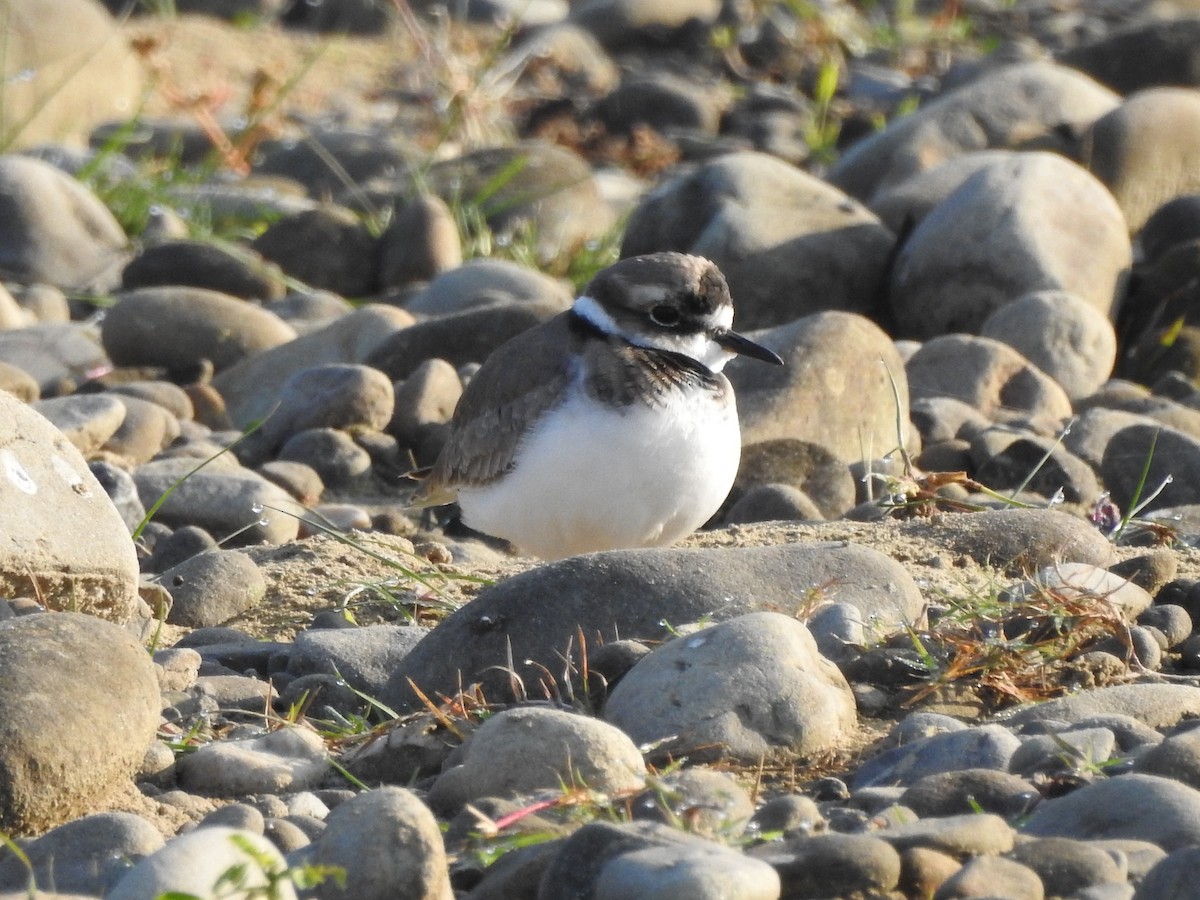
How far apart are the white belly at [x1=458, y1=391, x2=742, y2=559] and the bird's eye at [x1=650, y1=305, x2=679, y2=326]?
28 cm

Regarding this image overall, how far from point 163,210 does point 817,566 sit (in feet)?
22.0

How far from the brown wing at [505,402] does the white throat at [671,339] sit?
0.09 meters

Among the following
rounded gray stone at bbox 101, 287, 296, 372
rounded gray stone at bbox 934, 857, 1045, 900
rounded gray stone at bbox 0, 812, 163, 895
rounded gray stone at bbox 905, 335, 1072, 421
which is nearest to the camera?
rounded gray stone at bbox 934, 857, 1045, 900

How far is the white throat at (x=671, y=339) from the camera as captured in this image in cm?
513

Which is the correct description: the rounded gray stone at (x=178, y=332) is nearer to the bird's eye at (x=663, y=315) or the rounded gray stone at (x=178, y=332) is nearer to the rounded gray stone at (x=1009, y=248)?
the rounded gray stone at (x=1009, y=248)

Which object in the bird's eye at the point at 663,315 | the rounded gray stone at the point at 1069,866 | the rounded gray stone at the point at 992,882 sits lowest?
the bird's eye at the point at 663,315

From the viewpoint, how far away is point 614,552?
4.20 m

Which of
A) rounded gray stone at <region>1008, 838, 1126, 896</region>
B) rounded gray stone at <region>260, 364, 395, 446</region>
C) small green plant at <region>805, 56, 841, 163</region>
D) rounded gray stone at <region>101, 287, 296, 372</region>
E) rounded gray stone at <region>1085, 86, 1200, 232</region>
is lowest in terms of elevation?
small green plant at <region>805, 56, 841, 163</region>

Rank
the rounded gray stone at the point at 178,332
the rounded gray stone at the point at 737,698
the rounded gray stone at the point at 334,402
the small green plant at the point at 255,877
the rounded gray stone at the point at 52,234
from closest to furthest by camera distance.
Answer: the small green plant at the point at 255,877
the rounded gray stone at the point at 737,698
the rounded gray stone at the point at 334,402
the rounded gray stone at the point at 178,332
the rounded gray stone at the point at 52,234

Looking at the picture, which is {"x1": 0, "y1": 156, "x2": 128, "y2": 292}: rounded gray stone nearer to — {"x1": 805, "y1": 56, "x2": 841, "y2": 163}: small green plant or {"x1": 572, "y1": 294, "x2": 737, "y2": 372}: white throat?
{"x1": 572, "y1": 294, "x2": 737, "y2": 372}: white throat

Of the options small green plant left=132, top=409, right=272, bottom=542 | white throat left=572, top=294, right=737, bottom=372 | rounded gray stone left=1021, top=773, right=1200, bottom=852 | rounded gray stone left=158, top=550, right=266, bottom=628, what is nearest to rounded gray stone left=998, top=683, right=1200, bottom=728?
rounded gray stone left=1021, top=773, right=1200, bottom=852

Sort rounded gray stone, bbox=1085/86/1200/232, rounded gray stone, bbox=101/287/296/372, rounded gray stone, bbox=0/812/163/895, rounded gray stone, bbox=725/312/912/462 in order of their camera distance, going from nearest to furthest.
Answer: rounded gray stone, bbox=0/812/163/895 < rounded gray stone, bbox=725/312/912/462 < rounded gray stone, bbox=101/287/296/372 < rounded gray stone, bbox=1085/86/1200/232

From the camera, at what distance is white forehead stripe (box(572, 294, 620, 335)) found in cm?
516

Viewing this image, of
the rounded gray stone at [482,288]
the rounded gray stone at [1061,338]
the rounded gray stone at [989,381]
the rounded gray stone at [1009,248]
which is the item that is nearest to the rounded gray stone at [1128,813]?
the rounded gray stone at [989,381]
